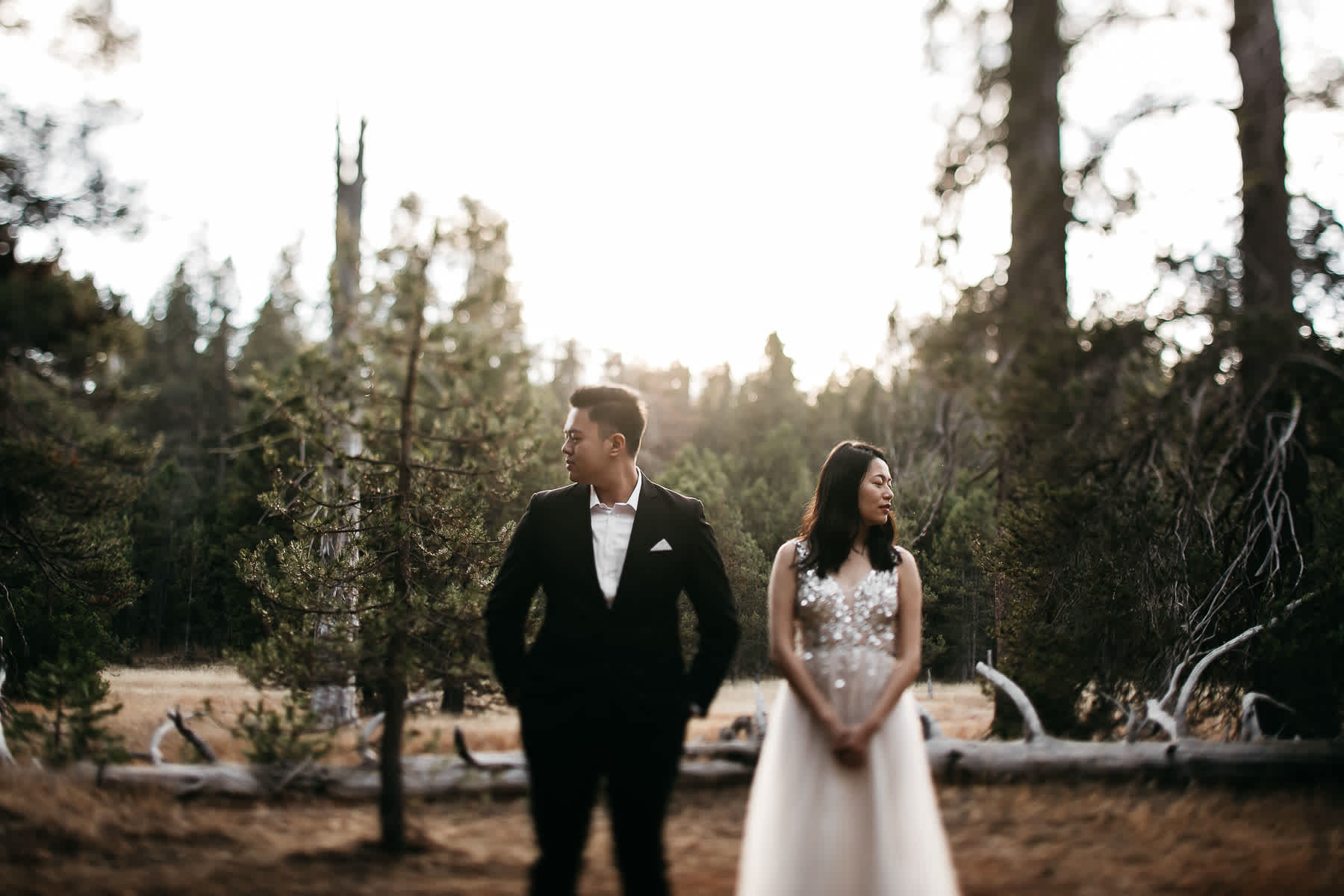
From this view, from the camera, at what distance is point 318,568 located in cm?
562

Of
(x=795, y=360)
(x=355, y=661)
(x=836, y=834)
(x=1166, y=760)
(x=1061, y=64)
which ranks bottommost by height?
(x=1166, y=760)

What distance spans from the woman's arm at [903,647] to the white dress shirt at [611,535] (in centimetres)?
90

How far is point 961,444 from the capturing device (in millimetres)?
7836

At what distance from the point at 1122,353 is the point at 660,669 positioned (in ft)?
15.6

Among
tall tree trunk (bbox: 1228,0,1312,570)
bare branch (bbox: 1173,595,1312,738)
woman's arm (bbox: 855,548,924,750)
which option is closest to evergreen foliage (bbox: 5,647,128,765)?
woman's arm (bbox: 855,548,924,750)

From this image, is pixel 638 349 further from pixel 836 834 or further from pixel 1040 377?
pixel 836 834

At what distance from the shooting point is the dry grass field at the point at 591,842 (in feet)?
12.7

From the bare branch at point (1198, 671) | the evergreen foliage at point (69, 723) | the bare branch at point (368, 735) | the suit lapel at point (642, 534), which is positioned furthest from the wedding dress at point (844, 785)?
the bare branch at point (1198, 671)

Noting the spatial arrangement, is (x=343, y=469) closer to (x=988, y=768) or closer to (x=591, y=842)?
(x=591, y=842)

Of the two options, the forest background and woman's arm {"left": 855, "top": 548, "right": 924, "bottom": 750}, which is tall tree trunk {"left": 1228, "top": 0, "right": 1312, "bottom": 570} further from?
woman's arm {"left": 855, "top": 548, "right": 924, "bottom": 750}

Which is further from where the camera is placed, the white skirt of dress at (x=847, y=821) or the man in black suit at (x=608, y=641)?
the white skirt of dress at (x=847, y=821)

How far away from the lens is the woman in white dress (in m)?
2.84

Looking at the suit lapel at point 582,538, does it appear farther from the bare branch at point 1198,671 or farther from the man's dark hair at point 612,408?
the bare branch at point 1198,671

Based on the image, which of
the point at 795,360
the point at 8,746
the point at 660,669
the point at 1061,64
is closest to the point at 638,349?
the point at 795,360
